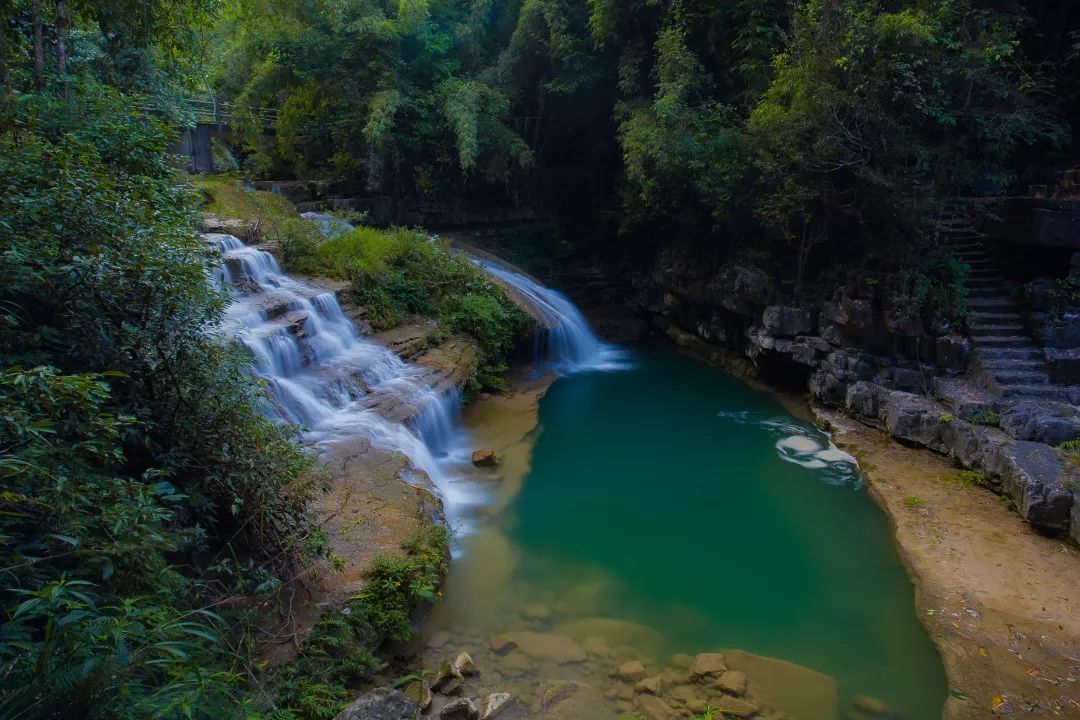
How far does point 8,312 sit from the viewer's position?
3.94 m

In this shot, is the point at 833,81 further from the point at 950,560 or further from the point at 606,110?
the point at 606,110

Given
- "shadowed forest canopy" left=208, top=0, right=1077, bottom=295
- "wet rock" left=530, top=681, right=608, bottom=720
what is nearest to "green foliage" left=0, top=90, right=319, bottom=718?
"wet rock" left=530, top=681, right=608, bottom=720

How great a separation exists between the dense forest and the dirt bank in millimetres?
3930

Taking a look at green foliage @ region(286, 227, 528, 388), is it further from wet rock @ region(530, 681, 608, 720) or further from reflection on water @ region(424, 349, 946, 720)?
wet rock @ region(530, 681, 608, 720)

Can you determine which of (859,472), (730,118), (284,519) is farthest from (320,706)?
(730,118)

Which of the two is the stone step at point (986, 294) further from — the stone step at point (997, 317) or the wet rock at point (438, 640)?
the wet rock at point (438, 640)

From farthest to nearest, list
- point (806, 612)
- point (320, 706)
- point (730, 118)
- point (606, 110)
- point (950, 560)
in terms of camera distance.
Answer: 1. point (606, 110)
2. point (730, 118)
3. point (950, 560)
4. point (806, 612)
5. point (320, 706)

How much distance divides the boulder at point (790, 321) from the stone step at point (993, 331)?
8.53 feet

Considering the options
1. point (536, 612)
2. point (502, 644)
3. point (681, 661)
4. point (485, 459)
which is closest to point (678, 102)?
point (485, 459)

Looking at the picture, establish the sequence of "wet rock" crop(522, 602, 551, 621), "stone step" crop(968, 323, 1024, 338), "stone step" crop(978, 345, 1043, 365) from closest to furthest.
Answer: "wet rock" crop(522, 602, 551, 621) < "stone step" crop(978, 345, 1043, 365) < "stone step" crop(968, 323, 1024, 338)

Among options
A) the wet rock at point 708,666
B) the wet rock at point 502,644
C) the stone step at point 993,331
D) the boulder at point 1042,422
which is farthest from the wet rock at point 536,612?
the stone step at point 993,331

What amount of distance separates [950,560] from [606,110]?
14.6 meters

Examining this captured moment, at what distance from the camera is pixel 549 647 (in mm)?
5961

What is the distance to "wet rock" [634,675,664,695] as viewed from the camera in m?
5.44
